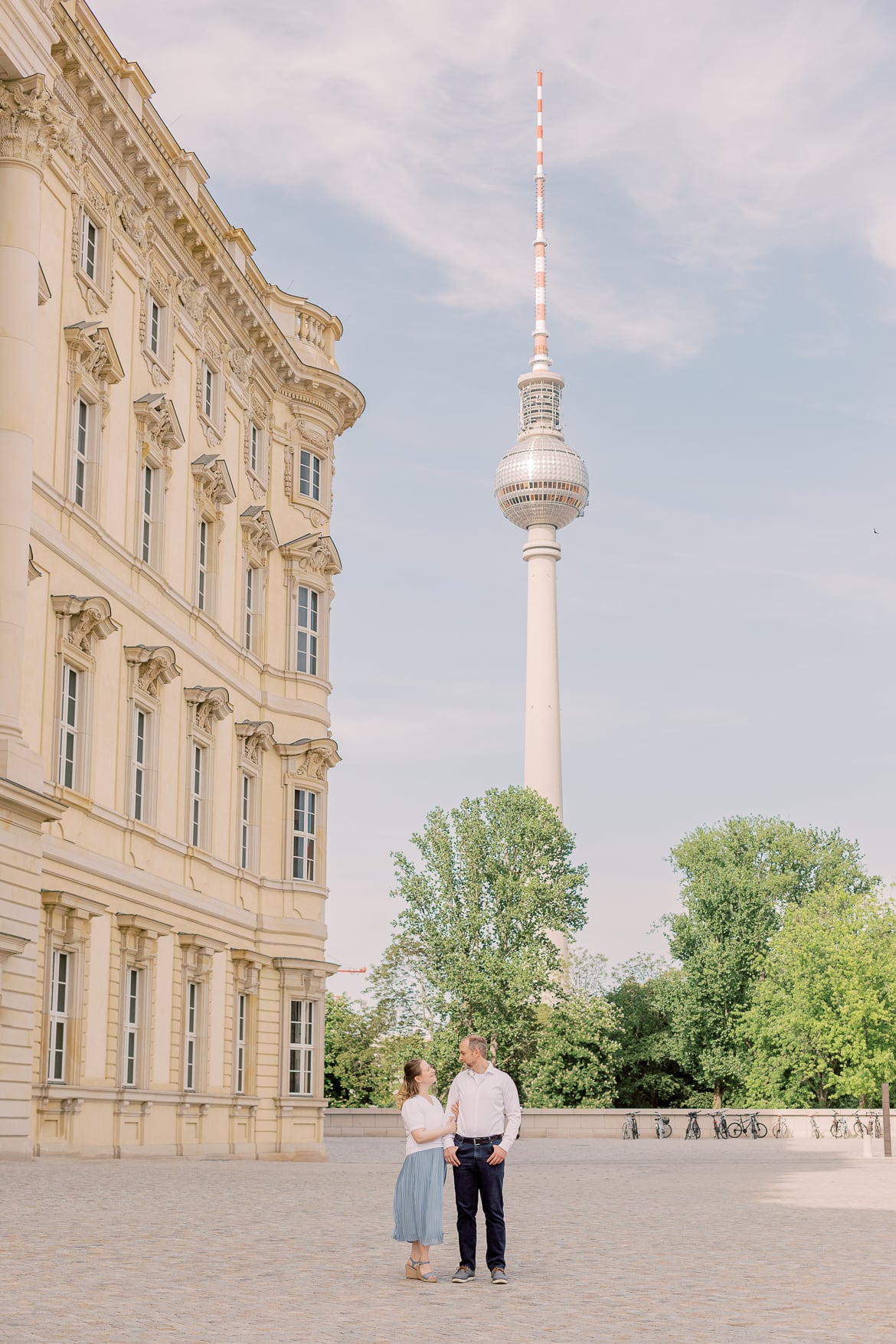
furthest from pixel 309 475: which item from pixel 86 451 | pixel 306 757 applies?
pixel 86 451

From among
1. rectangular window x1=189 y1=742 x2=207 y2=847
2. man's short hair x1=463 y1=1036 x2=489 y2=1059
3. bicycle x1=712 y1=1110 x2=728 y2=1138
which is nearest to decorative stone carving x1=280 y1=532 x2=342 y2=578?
rectangular window x1=189 y1=742 x2=207 y2=847

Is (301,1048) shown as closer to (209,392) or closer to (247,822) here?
(247,822)

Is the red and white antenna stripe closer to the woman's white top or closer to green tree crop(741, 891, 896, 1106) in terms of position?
green tree crop(741, 891, 896, 1106)

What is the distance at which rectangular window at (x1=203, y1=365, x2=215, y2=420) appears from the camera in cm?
3719

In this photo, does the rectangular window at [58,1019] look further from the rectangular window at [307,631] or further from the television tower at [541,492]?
the television tower at [541,492]

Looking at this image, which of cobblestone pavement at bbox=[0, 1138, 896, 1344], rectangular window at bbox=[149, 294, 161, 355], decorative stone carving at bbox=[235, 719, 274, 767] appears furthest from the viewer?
decorative stone carving at bbox=[235, 719, 274, 767]

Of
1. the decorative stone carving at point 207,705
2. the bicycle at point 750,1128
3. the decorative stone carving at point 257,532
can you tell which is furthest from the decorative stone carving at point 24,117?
the bicycle at point 750,1128

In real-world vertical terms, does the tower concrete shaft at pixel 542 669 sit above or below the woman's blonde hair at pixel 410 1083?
above

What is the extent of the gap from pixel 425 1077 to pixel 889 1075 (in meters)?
62.2

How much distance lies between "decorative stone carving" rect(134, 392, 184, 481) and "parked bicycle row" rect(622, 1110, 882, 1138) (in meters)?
37.3

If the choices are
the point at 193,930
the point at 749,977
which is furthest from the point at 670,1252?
the point at 749,977

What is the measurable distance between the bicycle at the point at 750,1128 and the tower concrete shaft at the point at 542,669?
51.9 metres

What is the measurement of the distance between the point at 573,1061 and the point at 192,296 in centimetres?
4458

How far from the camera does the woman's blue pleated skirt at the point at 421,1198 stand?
1172cm
